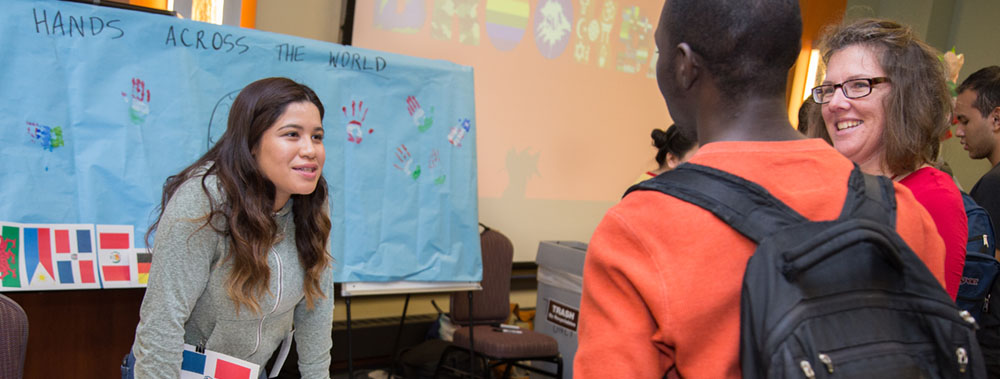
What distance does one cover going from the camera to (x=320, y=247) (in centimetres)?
190

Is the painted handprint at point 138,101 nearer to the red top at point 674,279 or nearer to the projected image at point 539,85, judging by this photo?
the projected image at point 539,85

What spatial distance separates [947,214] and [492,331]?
104 inches

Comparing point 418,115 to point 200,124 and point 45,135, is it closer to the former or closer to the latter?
point 200,124

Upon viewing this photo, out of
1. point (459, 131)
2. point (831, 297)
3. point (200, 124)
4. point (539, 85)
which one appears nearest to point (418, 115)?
point (459, 131)

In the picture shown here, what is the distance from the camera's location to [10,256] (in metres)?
2.34

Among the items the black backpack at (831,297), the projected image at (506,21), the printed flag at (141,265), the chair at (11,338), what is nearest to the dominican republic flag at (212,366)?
the chair at (11,338)

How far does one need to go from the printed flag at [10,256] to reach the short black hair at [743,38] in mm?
2582

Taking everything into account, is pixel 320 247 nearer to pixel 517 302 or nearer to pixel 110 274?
pixel 110 274

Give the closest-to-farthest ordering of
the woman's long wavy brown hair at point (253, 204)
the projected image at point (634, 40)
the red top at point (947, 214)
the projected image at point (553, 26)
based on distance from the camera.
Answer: the red top at point (947, 214)
the woman's long wavy brown hair at point (253, 204)
the projected image at point (553, 26)
the projected image at point (634, 40)

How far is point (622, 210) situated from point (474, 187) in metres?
2.83

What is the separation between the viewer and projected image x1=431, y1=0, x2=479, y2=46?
3756mm

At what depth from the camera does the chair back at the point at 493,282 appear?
12.1 feet

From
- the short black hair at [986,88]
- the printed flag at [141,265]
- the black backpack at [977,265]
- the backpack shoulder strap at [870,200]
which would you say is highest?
the short black hair at [986,88]

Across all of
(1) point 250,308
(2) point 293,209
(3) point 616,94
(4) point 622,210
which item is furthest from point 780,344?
(3) point 616,94
